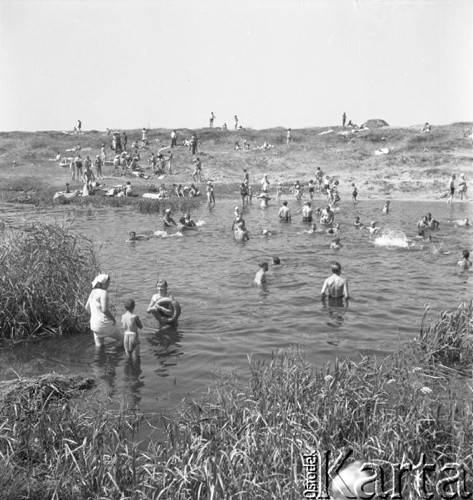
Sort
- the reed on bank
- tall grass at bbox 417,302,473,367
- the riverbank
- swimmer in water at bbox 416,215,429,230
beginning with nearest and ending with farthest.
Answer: the reed on bank
tall grass at bbox 417,302,473,367
swimmer in water at bbox 416,215,429,230
the riverbank

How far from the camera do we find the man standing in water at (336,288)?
14609mm

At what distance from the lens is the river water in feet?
33.3

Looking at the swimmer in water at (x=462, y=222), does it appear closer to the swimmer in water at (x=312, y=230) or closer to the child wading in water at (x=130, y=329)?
the swimmer in water at (x=312, y=230)

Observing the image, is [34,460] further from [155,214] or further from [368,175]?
[368,175]

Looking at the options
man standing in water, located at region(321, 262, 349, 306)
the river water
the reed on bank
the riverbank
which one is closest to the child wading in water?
the river water

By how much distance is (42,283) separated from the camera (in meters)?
11.0

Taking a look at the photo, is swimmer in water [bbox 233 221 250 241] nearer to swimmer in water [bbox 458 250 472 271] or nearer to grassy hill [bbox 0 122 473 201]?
swimmer in water [bbox 458 250 472 271]

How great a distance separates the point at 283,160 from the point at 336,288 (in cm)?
3730

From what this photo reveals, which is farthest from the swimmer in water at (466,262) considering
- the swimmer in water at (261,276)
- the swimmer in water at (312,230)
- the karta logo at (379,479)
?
the karta logo at (379,479)

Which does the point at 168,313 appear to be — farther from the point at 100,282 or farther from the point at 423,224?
the point at 423,224

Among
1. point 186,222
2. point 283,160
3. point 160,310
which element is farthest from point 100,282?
point 283,160

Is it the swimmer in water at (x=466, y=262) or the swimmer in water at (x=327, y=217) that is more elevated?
the swimmer in water at (x=327, y=217)

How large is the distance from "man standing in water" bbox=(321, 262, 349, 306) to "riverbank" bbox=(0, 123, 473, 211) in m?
25.9

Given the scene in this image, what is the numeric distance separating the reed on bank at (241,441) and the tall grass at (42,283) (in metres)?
3.89
